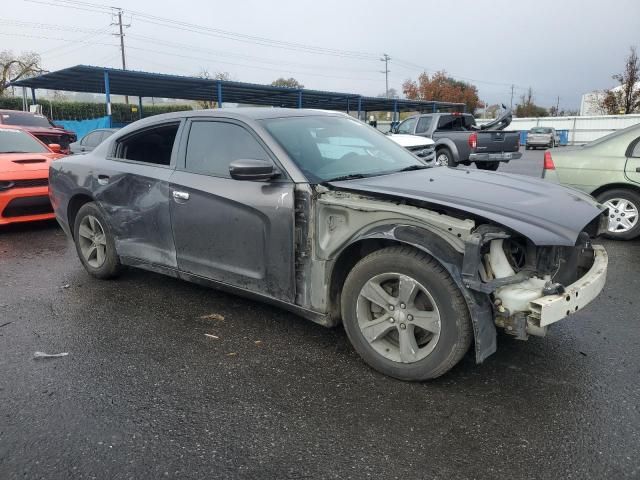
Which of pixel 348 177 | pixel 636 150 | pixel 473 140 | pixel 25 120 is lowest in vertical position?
pixel 348 177

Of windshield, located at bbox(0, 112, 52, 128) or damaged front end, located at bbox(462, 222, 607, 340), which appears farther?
windshield, located at bbox(0, 112, 52, 128)

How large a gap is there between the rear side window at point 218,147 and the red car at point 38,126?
12.1 m

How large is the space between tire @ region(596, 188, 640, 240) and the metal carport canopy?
17.4 metres

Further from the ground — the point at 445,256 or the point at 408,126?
the point at 408,126

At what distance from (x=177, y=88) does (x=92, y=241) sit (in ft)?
68.5

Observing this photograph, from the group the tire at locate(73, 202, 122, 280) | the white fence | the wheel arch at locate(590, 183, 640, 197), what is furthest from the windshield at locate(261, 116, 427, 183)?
the white fence

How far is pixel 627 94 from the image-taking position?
130 feet

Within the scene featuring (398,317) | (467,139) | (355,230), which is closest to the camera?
(398,317)

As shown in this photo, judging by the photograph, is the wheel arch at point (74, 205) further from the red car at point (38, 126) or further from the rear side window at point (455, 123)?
the rear side window at point (455, 123)

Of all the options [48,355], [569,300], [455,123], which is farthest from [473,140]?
[48,355]

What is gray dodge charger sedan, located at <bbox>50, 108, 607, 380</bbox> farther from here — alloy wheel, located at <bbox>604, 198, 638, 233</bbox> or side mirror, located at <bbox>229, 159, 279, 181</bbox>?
alloy wheel, located at <bbox>604, 198, 638, 233</bbox>

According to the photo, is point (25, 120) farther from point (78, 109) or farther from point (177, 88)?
point (78, 109)

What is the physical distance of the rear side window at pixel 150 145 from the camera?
4.16m

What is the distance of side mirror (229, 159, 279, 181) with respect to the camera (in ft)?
10.5
